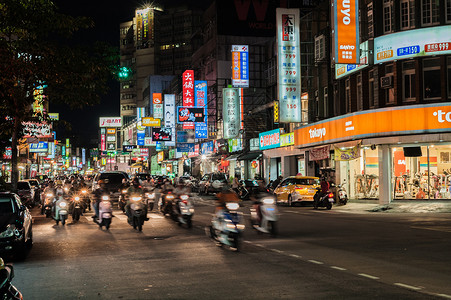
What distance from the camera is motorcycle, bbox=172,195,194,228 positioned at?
19.9m

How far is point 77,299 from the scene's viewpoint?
8.17m

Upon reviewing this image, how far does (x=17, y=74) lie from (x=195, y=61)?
63.1 meters

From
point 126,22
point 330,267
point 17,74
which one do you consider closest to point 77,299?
point 330,267

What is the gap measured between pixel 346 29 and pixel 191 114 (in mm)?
35292

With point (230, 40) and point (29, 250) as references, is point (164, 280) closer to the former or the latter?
point (29, 250)

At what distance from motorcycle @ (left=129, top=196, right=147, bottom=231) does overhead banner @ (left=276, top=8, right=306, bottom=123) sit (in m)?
18.9

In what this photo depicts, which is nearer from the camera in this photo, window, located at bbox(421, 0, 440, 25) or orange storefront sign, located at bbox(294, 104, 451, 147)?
orange storefront sign, located at bbox(294, 104, 451, 147)

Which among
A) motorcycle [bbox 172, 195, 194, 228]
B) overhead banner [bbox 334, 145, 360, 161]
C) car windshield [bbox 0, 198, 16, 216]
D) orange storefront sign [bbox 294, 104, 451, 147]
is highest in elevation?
orange storefront sign [bbox 294, 104, 451, 147]

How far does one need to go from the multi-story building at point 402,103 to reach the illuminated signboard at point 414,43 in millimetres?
46

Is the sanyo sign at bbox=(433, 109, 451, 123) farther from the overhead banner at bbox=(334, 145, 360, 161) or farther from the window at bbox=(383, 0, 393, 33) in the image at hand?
the window at bbox=(383, 0, 393, 33)

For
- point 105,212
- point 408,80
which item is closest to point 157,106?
point 408,80

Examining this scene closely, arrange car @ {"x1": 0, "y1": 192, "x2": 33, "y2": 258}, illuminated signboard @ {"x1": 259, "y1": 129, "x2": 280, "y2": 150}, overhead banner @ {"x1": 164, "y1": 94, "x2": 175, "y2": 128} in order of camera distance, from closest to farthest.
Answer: car @ {"x1": 0, "y1": 192, "x2": 33, "y2": 258} → illuminated signboard @ {"x1": 259, "y1": 129, "x2": 280, "y2": 150} → overhead banner @ {"x1": 164, "y1": 94, "x2": 175, "y2": 128}

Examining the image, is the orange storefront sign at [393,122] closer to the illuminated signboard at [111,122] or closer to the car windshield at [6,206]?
the car windshield at [6,206]

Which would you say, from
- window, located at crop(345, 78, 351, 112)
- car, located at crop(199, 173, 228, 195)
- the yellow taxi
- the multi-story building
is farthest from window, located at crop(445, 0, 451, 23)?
car, located at crop(199, 173, 228, 195)
